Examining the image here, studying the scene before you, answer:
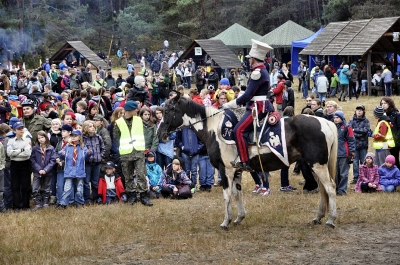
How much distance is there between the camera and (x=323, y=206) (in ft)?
38.1

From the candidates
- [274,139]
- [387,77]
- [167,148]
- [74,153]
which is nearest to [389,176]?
[274,139]

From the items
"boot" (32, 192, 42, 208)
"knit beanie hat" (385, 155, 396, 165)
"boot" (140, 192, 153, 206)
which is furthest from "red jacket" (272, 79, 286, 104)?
"boot" (32, 192, 42, 208)

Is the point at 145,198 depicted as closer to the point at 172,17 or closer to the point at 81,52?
the point at 81,52

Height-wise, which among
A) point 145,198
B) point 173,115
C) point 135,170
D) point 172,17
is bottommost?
point 145,198

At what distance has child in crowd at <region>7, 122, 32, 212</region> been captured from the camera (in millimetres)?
13297

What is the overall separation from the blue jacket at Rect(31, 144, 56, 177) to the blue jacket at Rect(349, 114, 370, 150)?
22.0 ft

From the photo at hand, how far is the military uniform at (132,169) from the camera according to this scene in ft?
44.4

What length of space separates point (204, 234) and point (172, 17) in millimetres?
57154

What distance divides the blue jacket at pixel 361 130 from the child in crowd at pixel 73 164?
6.04 m

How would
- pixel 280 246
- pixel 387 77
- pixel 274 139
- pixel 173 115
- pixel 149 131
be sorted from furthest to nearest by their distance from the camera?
pixel 387 77
pixel 149 131
pixel 173 115
pixel 274 139
pixel 280 246

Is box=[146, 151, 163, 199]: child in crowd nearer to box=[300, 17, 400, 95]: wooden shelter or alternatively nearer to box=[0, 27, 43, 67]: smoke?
box=[300, 17, 400, 95]: wooden shelter

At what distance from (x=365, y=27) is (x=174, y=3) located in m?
33.5

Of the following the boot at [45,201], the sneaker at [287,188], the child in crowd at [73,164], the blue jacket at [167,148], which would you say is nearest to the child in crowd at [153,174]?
the blue jacket at [167,148]

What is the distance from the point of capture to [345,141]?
14484mm
